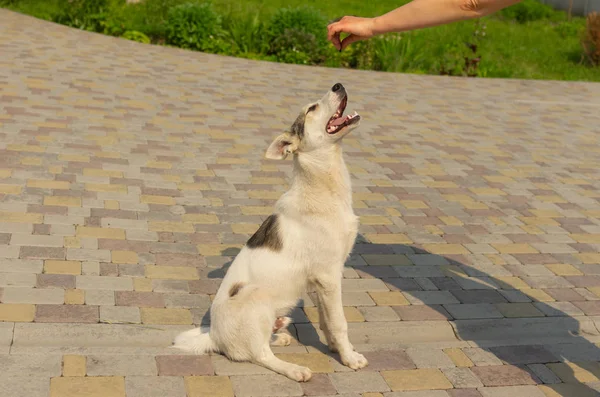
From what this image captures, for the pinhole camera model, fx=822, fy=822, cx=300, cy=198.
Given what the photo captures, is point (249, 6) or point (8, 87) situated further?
point (249, 6)

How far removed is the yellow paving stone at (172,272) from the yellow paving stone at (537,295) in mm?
2517

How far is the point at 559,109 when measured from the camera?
530 inches

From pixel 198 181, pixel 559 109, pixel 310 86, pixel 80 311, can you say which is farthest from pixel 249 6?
pixel 80 311

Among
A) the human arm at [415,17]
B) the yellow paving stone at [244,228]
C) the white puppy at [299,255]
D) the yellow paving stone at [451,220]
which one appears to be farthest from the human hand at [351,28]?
the yellow paving stone at [451,220]

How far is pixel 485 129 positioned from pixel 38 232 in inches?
277

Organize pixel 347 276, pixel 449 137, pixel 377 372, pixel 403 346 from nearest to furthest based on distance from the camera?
pixel 377 372 → pixel 403 346 → pixel 347 276 → pixel 449 137

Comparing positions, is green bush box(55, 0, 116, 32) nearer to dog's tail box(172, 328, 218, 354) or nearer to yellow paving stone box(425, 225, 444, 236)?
yellow paving stone box(425, 225, 444, 236)

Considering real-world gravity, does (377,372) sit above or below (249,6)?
below

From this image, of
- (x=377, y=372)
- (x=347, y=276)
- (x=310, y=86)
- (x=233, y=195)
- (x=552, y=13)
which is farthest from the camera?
(x=552, y=13)

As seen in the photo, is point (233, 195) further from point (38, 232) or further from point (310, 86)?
point (310, 86)

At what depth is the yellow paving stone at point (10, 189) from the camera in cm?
739

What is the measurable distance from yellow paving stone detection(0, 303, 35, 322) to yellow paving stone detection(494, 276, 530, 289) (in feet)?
11.4

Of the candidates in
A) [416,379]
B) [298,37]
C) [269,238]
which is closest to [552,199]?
[416,379]

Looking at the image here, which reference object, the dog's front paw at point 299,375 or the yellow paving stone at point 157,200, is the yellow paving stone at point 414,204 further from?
the dog's front paw at point 299,375
